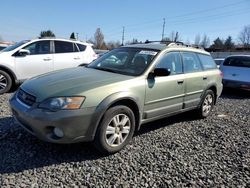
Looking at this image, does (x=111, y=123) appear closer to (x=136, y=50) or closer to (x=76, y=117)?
(x=76, y=117)

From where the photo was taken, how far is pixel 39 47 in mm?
8609

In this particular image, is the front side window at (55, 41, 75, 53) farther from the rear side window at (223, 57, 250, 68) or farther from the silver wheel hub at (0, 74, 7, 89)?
the rear side window at (223, 57, 250, 68)

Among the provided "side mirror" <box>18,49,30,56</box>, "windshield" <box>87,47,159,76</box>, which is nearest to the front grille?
"windshield" <box>87,47,159,76</box>

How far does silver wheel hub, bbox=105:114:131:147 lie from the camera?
13.3ft

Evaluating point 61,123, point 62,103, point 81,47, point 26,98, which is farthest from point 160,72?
point 81,47

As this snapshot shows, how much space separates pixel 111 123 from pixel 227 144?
7.30ft

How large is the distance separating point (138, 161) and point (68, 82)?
1492mm

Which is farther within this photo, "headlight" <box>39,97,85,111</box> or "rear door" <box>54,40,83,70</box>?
"rear door" <box>54,40,83,70</box>

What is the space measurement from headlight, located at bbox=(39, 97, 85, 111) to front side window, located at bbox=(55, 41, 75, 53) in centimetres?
559

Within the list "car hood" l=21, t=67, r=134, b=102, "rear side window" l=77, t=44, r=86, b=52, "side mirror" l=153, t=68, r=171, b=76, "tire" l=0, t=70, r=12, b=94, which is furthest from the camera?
"rear side window" l=77, t=44, r=86, b=52

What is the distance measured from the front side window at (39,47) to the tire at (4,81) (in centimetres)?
101

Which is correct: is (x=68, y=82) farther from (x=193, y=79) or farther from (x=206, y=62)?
(x=206, y=62)

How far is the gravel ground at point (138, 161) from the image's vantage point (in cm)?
343

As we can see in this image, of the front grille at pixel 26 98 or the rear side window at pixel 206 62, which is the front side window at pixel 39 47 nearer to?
the front grille at pixel 26 98
